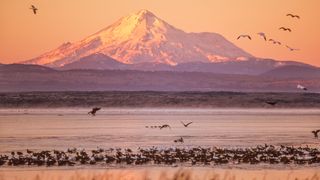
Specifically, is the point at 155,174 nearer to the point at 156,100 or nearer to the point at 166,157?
the point at 166,157

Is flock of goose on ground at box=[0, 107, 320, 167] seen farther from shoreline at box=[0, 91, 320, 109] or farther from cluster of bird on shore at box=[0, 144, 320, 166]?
shoreline at box=[0, 91, 320, 109]

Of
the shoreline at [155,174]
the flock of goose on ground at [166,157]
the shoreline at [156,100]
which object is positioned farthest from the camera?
the shoreline at [156,100]

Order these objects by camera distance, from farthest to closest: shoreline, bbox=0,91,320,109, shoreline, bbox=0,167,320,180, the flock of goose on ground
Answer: shoreline, bbox=0,91,320,109 → the flock of goose on ground → shoreline, bbox=0,167,320,180

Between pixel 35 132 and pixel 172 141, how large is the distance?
739 cm

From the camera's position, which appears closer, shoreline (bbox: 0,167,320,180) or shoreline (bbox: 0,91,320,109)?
shoreline (bbox: 0,167,320,180)

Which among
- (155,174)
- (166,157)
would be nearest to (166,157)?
(166,157)

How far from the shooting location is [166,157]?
68.9 ft

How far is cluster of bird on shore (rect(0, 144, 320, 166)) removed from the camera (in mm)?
20078

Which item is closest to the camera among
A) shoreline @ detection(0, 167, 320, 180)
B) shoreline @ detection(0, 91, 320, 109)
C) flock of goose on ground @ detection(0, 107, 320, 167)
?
shoreline @ detection(0, 167, 320, 180)

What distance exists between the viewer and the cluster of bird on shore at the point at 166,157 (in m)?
20.1

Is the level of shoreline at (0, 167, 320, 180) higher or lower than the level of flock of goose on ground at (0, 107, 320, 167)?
Result: lower

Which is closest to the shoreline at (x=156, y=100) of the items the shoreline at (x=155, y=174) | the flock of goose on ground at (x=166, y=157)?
the flock of goose on ground at (x=166, y=157)

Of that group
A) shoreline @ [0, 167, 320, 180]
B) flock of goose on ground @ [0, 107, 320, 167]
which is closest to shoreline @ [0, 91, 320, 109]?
flock of goose on ground @ [0, 107, 320, 167]

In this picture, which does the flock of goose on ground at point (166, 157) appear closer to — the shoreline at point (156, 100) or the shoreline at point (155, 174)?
the shoreline at point (155, 174)
